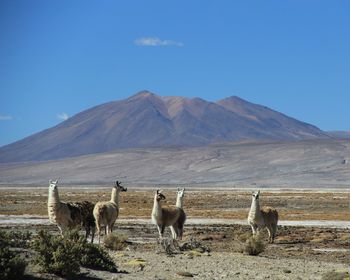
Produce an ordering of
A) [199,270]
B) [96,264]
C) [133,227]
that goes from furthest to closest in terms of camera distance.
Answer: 1. [133,227]
2. [199,270]
3. [96,264]

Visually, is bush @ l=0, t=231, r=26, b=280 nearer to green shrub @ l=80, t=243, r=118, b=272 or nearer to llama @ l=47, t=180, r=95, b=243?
green shrub @ l=80, t=243, r=118, b=272

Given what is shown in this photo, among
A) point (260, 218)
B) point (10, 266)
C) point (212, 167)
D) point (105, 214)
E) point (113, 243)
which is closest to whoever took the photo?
point (10, 266)

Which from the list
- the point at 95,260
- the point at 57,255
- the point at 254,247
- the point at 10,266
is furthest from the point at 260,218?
the point at 10,266

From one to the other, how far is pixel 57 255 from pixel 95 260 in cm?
169

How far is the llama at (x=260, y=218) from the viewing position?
72.0 ft

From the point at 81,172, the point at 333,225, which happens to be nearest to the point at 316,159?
the point at 81,172

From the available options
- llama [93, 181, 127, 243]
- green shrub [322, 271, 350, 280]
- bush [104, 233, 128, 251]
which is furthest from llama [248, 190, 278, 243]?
green shrub [322, 271, 350, 280]

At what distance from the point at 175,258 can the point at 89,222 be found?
367 centimetres

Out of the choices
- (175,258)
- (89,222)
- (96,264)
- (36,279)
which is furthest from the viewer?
(89,222)

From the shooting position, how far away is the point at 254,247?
18141 millimetres

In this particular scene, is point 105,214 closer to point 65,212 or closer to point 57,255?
point 65,212

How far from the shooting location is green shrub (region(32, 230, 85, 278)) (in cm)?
1287

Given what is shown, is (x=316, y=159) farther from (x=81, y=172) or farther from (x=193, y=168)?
(x=81, y=172)

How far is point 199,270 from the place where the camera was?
50.8 ft
